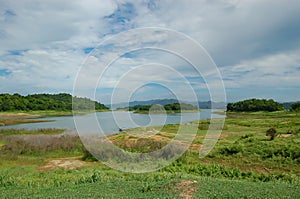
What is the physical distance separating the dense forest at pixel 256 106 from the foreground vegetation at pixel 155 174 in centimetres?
6121

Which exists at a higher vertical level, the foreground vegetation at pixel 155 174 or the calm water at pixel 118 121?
the calm water at pixel 118 121

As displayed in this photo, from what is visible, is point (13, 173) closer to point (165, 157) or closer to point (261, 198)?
point (165, 157)

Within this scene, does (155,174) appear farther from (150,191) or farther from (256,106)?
(256,106)

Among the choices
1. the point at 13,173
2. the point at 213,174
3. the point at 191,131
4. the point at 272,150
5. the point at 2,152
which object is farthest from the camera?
the point at 191,131

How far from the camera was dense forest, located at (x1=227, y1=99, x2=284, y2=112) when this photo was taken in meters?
75.6

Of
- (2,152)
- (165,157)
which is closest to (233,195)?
(165,157)

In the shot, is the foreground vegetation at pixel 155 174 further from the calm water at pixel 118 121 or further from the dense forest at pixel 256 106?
the dense forest at pixel 256 106

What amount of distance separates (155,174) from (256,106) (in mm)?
75003

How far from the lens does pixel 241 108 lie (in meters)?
84.9

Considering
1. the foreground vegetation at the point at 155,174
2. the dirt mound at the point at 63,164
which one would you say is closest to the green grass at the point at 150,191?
the foreground vegetation at the point at 155,174

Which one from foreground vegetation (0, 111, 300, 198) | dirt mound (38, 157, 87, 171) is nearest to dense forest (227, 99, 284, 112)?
foreground vegetation (0, 111, 300, 198)

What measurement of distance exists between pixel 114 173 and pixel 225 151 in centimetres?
874

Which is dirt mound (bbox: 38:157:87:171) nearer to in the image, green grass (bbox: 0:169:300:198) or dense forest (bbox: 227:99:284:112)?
green grass (bbox: 0:169:300:198)

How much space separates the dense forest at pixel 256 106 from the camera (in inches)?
→ 2977
